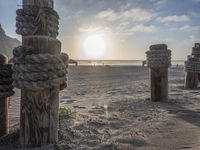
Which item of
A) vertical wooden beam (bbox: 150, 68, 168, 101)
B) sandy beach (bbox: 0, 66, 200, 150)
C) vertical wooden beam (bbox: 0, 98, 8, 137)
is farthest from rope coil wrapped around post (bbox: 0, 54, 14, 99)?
vertical wooden beam (bbox: 150, 68, 168, 101)

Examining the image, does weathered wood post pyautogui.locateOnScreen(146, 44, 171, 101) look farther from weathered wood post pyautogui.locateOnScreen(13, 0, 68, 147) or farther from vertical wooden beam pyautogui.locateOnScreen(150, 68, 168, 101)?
weathered wood post pyautogui.locateOnScreen(13, 0, 68, 147)

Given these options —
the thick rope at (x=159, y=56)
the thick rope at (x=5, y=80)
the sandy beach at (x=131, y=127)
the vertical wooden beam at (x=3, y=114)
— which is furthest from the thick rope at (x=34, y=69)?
the thick rope at (x=159, y=56)

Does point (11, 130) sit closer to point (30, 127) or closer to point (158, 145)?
point (30, 127)

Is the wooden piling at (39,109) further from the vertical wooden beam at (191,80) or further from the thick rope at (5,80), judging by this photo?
the vertical wooden beam at (191,80)

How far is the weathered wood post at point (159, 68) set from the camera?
5.91 metres

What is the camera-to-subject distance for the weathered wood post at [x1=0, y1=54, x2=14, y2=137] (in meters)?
3.25

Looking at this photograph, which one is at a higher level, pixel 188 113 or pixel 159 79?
pixel 159 79

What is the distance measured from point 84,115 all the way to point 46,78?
1929 millimetres

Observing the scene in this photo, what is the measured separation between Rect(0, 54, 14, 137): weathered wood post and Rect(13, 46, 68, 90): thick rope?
353mm

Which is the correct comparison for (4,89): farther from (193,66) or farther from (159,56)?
(193,66)

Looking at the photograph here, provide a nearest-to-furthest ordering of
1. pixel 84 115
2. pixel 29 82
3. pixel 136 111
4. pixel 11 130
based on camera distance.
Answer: pixel 29 82
pixel 11 130
pixel 84 115
pixel 136 111

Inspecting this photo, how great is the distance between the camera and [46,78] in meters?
2.88

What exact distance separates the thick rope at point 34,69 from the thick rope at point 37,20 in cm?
50

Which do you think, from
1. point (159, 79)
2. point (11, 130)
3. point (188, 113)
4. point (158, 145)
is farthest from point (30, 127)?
point (159, 79)
